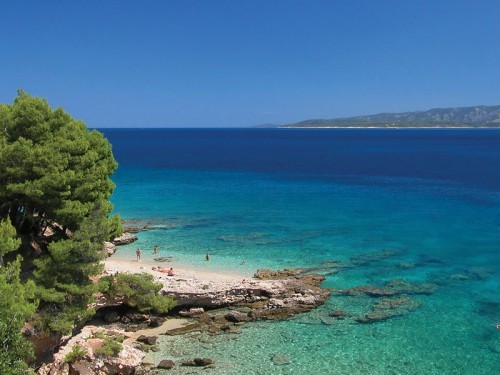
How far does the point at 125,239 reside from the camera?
4522cm

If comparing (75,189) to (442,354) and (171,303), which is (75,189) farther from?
(442,354)

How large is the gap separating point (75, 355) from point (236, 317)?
1026 cm

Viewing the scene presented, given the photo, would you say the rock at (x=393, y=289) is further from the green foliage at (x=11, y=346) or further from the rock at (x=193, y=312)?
the green foliage at (x=11, y=346)

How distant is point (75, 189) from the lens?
25.2 meters

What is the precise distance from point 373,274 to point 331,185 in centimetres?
4837

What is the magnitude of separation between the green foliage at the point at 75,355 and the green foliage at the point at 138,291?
488cm

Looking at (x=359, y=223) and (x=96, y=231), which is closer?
(x=96, y=231)

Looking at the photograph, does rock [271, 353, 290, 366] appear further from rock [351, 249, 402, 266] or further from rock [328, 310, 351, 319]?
rock [351, 249, 402, 266]

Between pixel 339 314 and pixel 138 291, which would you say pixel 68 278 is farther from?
pixel 339 314

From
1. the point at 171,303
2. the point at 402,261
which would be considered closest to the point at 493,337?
the point at 402,261

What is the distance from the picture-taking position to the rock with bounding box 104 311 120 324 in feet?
91.6

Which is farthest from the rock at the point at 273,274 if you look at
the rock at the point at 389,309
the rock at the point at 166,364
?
the rock at the point at 166,364

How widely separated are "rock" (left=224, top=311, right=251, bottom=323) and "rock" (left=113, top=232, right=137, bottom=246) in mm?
19618

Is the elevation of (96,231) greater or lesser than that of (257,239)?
greater
